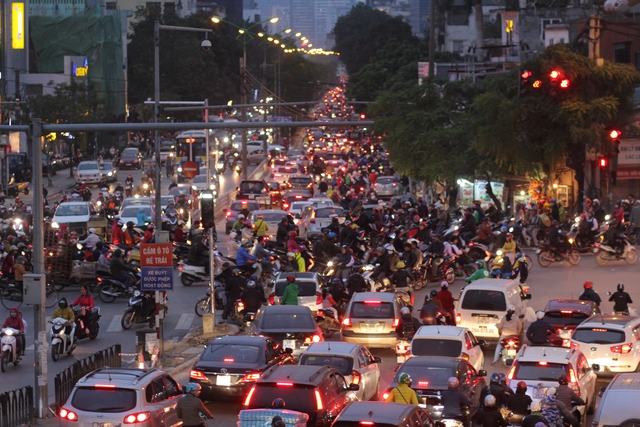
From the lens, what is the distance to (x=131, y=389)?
15695 millimetres

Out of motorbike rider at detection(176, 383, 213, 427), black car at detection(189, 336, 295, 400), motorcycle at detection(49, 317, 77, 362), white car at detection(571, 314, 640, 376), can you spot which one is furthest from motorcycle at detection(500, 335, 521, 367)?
motorcycle at detection(49, 317, 77, 362)

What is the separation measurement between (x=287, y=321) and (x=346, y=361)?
4.19 m

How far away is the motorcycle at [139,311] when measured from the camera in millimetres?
27844

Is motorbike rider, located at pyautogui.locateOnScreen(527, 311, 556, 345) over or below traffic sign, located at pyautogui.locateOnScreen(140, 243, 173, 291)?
below

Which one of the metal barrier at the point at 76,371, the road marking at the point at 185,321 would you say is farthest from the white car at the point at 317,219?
the metal barrier at the point at 76,371

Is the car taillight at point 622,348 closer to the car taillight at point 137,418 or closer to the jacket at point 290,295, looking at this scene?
the jacket at point 290,295

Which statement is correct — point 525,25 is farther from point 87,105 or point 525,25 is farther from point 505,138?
point 505,138

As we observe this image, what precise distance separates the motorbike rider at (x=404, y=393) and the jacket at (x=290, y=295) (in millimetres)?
9837

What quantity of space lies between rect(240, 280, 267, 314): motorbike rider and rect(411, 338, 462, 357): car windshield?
7620 millimetres

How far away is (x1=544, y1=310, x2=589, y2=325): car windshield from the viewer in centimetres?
2425

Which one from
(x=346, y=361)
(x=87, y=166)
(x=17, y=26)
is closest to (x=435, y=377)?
(x=346, y=361)

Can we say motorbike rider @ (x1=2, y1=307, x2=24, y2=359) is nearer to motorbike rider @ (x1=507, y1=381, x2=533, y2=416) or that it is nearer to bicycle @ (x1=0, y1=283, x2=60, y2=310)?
bicycle @ (x1=0, y1=283, x2=60, y2=310)

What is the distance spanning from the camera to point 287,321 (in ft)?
75.3

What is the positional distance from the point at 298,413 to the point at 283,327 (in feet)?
24.8
